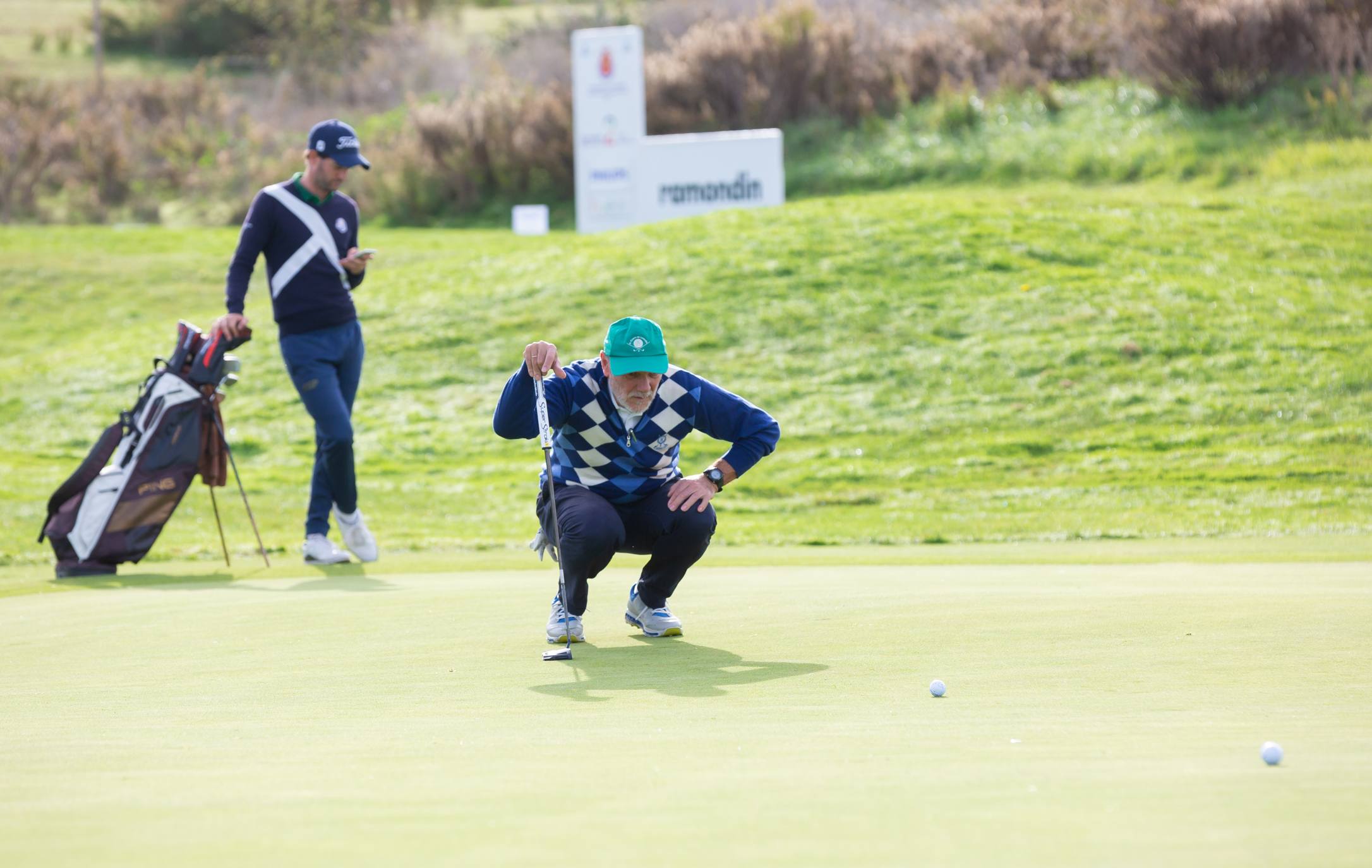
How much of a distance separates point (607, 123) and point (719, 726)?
73.6 ft

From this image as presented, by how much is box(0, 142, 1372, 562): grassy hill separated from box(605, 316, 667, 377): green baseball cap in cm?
506

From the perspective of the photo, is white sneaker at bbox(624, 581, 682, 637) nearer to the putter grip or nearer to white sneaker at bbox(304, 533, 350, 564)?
the putter grip

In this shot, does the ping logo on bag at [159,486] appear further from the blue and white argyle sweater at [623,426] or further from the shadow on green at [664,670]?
the shadow on green at [664,670]

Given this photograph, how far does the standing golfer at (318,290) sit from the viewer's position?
9.52 m

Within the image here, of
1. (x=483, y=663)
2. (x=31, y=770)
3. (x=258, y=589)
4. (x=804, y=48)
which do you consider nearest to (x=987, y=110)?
(x=804, y=48)

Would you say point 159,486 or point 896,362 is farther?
point 896,362

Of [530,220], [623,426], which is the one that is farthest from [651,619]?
[530,220]

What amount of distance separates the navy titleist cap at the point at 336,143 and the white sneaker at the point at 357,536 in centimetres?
196

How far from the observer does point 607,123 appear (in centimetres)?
2612

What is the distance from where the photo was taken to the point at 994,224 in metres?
19.6

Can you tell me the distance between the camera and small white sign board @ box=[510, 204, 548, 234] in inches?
1092

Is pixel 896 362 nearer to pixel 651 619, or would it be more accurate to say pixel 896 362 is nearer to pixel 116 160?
pixel 651 619

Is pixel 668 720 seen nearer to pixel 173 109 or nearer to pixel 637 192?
pixel 637 192

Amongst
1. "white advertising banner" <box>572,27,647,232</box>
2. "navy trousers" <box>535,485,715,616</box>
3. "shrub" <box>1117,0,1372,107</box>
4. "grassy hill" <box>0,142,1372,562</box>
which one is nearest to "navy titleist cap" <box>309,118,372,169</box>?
"grassy hill" <box>0,142,1372,562</box>
